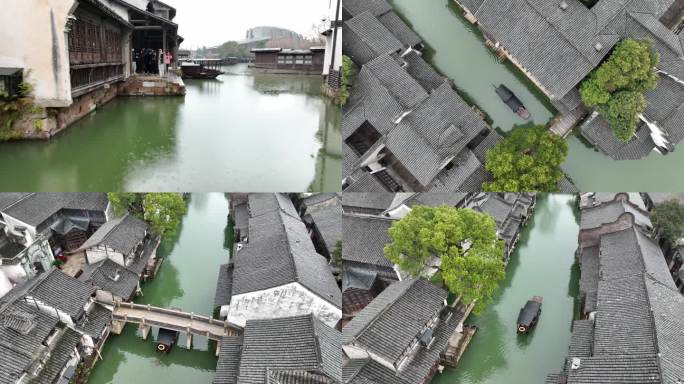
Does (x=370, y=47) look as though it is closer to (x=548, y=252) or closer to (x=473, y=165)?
(x=473, y=165)

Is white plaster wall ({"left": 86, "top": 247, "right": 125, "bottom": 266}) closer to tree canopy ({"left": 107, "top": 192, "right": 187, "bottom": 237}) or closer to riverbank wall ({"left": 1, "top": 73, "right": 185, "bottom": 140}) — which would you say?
tree canopy ({"left": 107, "top": 192, "right": 187, "bottom": 237})

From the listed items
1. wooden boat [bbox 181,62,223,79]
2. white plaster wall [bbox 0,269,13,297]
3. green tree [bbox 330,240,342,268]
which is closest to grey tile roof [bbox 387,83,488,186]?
green tree [bbox 330,240,342,268]

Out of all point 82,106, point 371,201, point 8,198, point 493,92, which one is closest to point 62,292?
point 8,198

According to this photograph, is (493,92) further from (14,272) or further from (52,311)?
(14,272)

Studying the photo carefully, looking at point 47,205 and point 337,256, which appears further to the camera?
point 47,205

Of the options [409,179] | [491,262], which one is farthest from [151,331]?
[491,262]

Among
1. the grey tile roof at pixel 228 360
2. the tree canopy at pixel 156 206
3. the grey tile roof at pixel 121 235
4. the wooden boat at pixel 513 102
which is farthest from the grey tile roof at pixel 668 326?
the grey tile roof at pixel 121 235

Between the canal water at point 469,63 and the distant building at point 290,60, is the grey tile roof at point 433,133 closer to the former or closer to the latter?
the canal water at point 469,63
